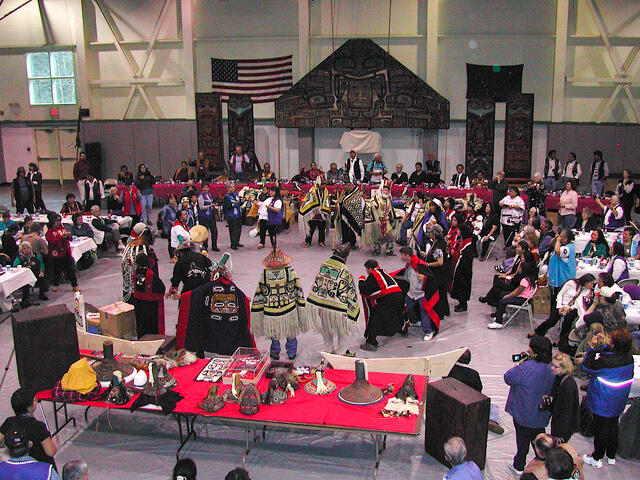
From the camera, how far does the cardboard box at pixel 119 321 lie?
24.1 ft

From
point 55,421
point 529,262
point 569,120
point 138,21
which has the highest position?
point 138,21

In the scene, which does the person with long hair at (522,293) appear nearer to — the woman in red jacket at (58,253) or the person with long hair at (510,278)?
the person with long hair at (510,278)

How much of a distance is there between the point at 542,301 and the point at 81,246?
7.26m

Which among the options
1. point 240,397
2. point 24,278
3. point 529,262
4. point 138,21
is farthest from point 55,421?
point 138,21

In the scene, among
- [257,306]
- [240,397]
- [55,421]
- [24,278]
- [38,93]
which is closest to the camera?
[240,397]

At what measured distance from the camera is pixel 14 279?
899 centimetres

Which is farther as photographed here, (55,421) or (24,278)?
(24,278)

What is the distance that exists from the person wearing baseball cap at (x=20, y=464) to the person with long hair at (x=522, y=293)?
5.87 m

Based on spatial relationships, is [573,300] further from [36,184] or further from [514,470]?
[36,184]

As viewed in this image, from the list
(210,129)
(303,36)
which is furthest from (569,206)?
(210,129)

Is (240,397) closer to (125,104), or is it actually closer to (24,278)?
(24,278)

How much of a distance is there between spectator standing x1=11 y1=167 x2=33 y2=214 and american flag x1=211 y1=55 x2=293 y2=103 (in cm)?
608

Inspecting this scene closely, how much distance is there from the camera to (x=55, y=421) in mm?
5996

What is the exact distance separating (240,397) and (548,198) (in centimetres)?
1118
